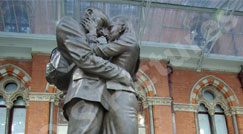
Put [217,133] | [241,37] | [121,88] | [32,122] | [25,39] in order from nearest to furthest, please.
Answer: [121,88] → [32,122] → [25,39] → [217,133] → [241,37]

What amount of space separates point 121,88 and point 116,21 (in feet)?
2.03

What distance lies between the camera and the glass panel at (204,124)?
35.3 feet

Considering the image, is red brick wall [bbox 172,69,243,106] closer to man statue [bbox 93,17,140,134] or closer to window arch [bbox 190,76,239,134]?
window arch [bbox 190,76,239,134]

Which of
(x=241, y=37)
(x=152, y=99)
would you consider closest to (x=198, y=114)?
(x=152, y=99)

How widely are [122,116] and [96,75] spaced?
1.13 ft

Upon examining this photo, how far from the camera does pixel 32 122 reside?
29.7 feet

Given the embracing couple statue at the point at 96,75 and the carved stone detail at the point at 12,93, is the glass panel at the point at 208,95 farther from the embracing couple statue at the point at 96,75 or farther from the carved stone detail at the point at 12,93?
the embracing couple statue at the point at 96,75

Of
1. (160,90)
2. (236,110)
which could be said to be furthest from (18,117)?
(236,110)

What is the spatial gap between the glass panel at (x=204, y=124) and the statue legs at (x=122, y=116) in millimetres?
9067

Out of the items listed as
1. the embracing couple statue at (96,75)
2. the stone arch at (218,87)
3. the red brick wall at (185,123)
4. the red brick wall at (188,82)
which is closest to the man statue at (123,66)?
the embracing couple statue at (96,75)

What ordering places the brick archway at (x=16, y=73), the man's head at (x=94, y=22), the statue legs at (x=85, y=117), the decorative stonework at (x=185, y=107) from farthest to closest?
the decorative stonework at (x=185, y=107), the brick archway at (x=16, y=73), the man's head at (x=94, y=22), the statue legs at (x=85, y=117)

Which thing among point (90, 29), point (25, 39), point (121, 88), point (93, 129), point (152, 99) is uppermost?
point (25, 39)

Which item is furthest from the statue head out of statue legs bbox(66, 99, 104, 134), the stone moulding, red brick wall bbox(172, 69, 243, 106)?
red brick wall bbox(172, 69, 243, 106)

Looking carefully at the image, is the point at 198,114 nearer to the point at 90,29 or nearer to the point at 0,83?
the point at 0,83
